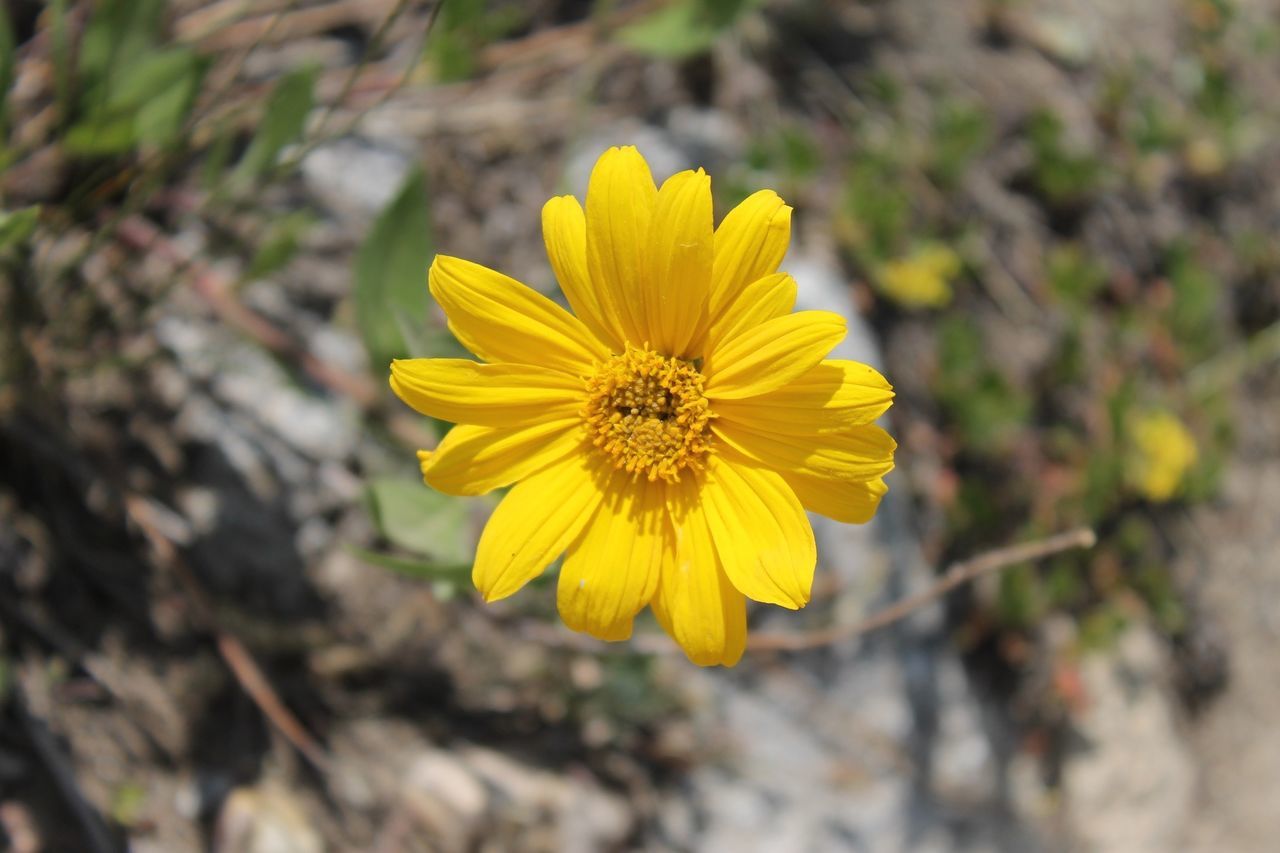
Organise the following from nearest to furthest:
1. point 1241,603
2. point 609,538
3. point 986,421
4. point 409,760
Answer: point 609,538 < point 409,760 < point 986,421 < point 1241,603

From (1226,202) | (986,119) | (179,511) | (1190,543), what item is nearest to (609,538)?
(179,511)

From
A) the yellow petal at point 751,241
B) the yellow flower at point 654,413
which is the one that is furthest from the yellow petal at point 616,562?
the yellow petal at point 751,241

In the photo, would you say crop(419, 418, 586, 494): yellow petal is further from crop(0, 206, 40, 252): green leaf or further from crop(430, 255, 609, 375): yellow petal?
crop(0, 206, 40, 252): green leaf

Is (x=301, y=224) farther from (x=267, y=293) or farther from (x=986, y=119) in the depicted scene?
(x=986, y=119)

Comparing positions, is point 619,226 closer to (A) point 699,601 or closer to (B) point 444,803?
(A) point 699,601

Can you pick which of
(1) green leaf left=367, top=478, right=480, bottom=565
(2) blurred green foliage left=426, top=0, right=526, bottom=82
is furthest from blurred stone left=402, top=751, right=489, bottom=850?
(2) blurred green foliage left=426, top=0, right=526, bottom=82

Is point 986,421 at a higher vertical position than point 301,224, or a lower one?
lower

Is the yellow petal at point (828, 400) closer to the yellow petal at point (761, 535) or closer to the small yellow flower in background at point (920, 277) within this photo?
the yellow petal at point (761, 535)
